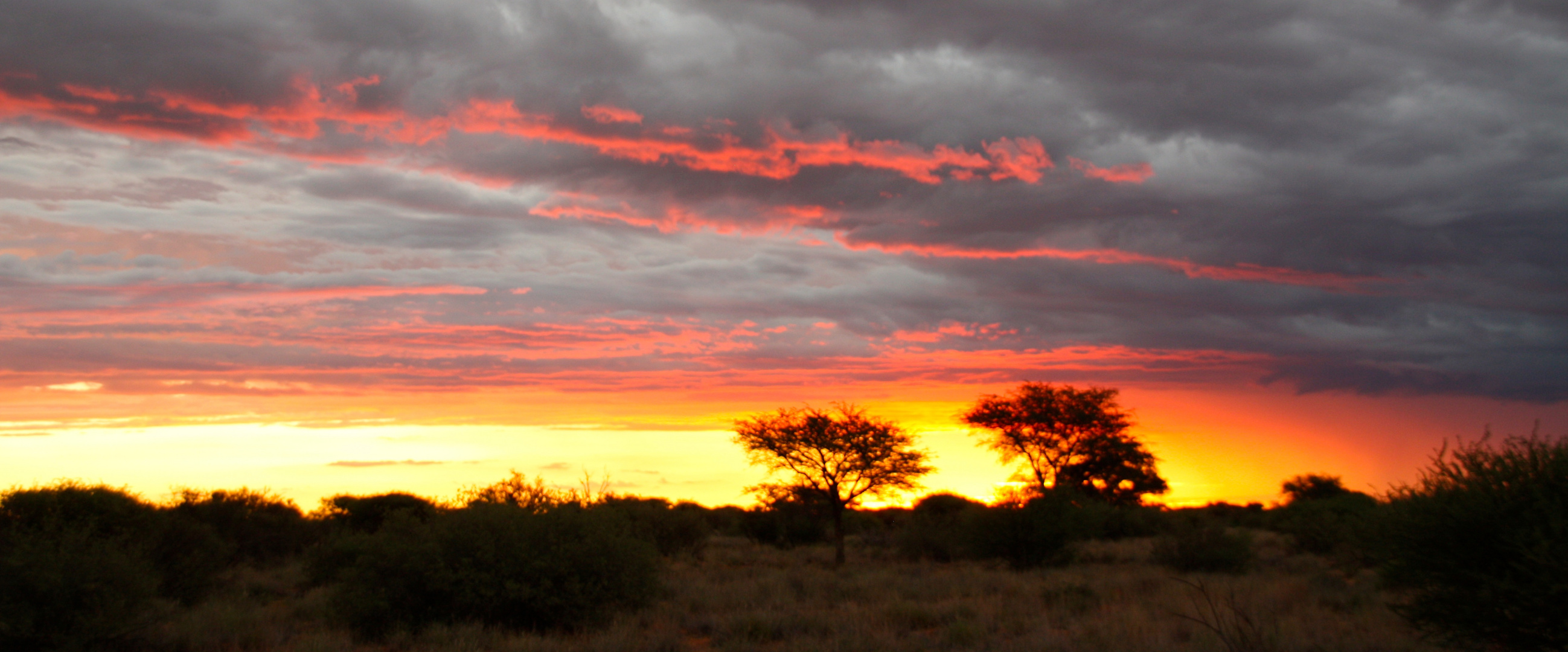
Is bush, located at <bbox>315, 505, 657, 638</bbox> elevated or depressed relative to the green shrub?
elevated

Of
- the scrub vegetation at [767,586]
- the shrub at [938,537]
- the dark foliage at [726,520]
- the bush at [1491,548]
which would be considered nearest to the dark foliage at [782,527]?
the dark foliage at [726,520]

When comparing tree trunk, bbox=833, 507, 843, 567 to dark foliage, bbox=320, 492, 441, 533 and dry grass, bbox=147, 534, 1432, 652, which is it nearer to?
dry grass, bbox=147, 534, 1432, 652

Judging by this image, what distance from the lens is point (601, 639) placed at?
45.3ft

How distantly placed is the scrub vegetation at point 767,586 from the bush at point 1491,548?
3 cm

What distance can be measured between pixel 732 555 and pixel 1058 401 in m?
22.4

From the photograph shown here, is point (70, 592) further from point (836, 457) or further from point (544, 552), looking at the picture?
point (836, 457)

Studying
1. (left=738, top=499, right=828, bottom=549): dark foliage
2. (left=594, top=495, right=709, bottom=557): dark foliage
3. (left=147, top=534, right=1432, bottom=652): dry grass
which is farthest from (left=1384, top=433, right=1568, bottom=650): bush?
(left=738, top=499, right=828, bottom=549): dark foliage

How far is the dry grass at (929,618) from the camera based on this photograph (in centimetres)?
1310

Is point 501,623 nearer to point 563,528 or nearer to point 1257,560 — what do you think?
point 563,528

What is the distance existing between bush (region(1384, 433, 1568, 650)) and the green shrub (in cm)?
1274

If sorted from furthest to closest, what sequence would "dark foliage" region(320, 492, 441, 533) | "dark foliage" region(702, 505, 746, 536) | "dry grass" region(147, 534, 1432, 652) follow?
"dark foliage" region(702, 505, 746, 536) < "dark foliage" region(320, 492, 441, 533) < "dry grass" region(147, 534, 1432, 652)

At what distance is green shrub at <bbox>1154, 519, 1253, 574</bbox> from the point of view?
945 inches

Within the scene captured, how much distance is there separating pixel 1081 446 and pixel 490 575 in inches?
1448

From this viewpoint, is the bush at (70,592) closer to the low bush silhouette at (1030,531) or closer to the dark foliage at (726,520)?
the low bush silhouette at (1030,531)
